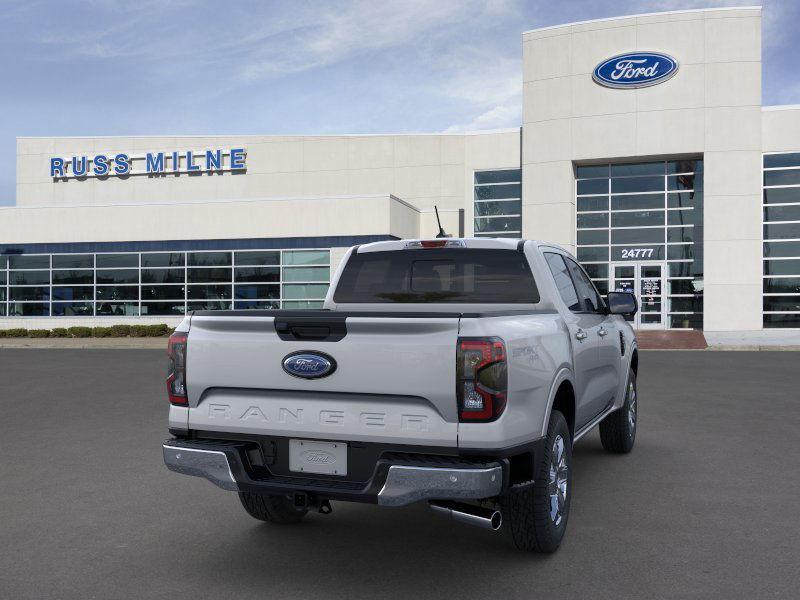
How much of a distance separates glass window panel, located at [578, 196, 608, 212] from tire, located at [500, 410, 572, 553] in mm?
29119

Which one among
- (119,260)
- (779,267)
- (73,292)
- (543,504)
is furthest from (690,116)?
(543,504)

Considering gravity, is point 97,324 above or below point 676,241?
below

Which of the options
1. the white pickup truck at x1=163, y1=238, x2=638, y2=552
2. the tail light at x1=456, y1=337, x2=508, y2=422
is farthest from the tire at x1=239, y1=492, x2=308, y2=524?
the tail light at x1=456, y1=337, x2=508, y2=422

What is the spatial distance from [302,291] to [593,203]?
42.0 feet

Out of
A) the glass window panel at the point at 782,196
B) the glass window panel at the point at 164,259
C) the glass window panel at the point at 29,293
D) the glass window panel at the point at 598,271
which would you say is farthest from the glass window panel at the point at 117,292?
the glass window panel at the point at 782,196

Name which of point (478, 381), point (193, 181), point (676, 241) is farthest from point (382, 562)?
point (193, 181)

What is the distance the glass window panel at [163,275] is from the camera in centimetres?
3544

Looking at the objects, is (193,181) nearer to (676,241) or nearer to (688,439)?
(676,241)

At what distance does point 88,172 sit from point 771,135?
3248cm

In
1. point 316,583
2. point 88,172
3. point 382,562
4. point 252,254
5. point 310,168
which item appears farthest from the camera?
point 88,172

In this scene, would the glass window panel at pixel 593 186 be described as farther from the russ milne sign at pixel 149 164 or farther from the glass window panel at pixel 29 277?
the glass window panel at pixel 29 277

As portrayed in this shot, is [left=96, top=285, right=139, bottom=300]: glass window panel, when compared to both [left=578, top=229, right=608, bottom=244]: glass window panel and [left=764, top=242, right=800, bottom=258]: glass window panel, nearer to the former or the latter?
[left=578, top=229, right=608, bottom=244]: glass window panel

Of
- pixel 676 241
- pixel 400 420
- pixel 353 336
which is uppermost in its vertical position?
pixel 676 241

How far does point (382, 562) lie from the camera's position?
4629mm
